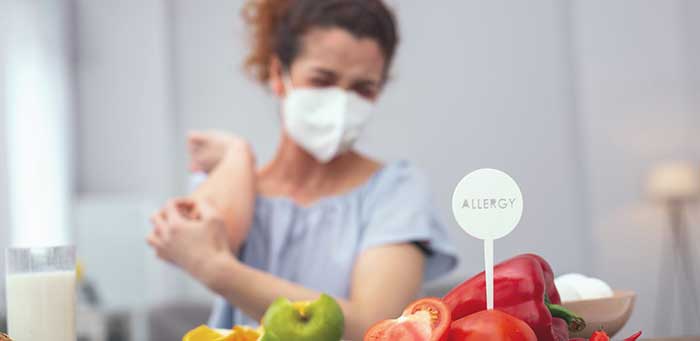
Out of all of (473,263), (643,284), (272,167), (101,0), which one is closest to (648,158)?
(643,284)

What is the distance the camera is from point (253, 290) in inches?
49.8

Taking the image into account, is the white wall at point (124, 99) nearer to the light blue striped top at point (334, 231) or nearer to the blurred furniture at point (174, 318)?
the blurred furniture at point (174, 318)

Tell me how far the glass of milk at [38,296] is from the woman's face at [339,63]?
28.7 inches

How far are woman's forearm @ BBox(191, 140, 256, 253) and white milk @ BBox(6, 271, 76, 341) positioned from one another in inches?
22.1

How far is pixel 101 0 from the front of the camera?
500 centimetres

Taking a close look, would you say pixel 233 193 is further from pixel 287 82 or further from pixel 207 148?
pixel 287 82

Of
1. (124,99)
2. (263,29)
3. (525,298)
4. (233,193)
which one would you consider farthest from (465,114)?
(525,298)

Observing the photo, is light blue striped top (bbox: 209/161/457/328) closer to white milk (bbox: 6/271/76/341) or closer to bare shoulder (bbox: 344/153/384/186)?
bare shoulder (bbox: 344/153/384/186)

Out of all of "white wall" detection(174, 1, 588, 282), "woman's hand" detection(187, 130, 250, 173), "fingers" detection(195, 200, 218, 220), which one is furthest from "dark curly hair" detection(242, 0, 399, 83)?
"white wall" detection(174, 1, 588, 282)

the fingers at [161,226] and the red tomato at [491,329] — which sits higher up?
the red tomato at [491,329]

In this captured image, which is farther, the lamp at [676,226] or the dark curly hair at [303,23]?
the lamp at [676,226]

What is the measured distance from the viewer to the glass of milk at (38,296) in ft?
2.58

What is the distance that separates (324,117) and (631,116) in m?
2.68

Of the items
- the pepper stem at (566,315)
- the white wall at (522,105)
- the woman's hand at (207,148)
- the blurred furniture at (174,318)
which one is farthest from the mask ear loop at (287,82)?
the white wall at (522,105)
